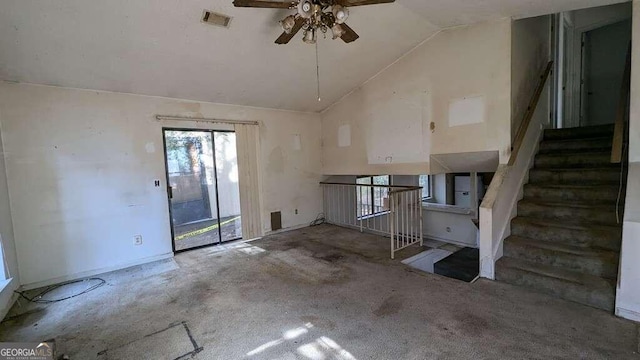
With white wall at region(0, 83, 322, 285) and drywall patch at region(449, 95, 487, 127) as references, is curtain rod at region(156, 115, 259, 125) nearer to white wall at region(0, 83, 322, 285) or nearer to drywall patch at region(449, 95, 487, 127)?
white wall at region(0, 83, 322, 285)

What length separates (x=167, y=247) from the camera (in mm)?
4281

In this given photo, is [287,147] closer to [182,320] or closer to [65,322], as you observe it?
[182,320]

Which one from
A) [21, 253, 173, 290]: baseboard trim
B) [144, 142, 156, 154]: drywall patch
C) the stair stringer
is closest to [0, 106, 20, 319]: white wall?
[21, 253, 173, 290]: baseboard trim

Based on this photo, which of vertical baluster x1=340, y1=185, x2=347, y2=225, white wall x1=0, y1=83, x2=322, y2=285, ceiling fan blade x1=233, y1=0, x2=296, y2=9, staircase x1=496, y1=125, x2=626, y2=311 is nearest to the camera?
ceiling fan blade x1=233, y1=0, x2=296, y2=9

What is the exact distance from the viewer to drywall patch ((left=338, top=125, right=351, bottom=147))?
5.39 metres

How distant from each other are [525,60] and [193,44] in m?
4.24

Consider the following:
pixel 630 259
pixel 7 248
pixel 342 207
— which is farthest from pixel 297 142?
pixel 630 259

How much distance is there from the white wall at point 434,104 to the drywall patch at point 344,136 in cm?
8

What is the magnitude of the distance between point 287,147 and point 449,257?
3.76 meters

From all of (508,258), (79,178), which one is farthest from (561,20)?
(79,178)

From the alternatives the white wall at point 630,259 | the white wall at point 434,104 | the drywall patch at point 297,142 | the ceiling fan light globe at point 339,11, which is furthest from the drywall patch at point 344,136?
the white wall at point 630,259

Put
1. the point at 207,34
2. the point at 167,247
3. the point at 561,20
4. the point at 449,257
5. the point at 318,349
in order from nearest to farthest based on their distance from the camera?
the point at 318,349 < the point at 207,34 < the point at 167,247 < the point at 561,20 < the point at 449,257

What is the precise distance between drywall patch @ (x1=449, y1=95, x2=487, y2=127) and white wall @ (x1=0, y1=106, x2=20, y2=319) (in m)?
5.46

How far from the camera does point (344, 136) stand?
18.0 ft
